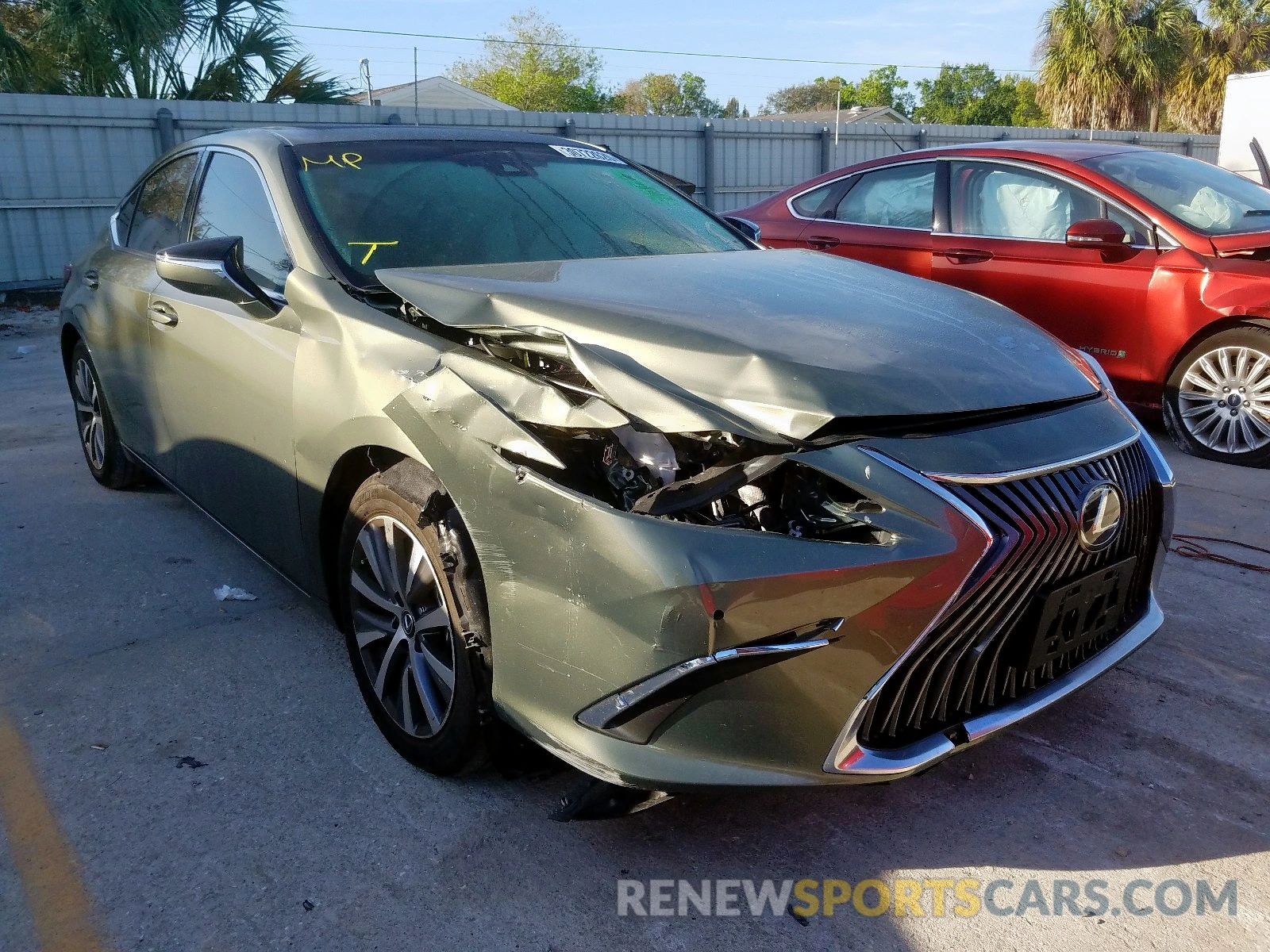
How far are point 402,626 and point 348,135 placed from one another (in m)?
1.87

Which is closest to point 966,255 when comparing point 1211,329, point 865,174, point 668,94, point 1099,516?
point 865,174

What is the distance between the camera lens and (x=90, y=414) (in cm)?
521

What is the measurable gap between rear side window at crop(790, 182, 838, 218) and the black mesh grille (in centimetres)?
496

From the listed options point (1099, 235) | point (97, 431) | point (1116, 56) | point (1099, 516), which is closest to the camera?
point (1099, 516)

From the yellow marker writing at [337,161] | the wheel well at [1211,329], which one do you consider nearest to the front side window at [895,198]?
the wheel well at [1211,329]

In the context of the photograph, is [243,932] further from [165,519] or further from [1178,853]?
[165,519]

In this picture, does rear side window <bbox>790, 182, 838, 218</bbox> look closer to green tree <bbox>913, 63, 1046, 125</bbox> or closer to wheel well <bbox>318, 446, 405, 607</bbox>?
wheel well <bbox>318, 446, 405, 607</bbox>

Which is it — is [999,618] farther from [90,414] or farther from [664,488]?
[90,414]

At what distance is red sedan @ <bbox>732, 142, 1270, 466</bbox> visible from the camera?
213 inches

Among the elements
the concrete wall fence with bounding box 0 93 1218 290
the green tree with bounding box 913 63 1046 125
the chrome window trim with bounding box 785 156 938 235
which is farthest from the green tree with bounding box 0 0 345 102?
the green tree with bounding box 913 63 1046 125

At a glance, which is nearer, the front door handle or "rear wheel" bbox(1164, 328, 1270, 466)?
the front door handle

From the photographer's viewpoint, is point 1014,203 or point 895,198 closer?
point 1014,203

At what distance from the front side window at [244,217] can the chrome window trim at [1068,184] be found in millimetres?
4226

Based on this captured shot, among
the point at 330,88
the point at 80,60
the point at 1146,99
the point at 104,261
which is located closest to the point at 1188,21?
the point at 1146,99
